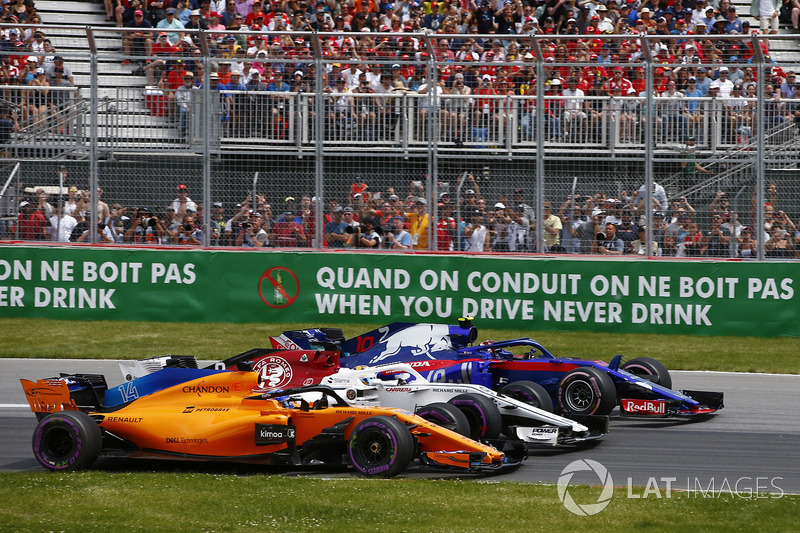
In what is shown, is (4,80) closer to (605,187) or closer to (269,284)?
(269,284)

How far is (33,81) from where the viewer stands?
1673cm

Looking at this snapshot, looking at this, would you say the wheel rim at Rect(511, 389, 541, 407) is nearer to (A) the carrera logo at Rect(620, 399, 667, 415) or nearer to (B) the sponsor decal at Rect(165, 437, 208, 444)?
(A) the carrera logo at Rect(620, 399, 667, 415)

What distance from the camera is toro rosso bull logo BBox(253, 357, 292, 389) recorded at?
394 inches

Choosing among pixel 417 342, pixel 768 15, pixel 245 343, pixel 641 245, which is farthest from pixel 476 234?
pixel 768 15

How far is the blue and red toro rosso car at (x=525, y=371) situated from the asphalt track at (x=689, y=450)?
10.4 inches

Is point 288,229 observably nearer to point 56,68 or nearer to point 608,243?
point 56,68

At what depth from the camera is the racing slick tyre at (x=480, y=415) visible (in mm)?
8938

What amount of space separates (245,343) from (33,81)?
5440 millimetres

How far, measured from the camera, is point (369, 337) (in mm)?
11305

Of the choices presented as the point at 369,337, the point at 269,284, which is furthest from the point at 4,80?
the point at 369,337

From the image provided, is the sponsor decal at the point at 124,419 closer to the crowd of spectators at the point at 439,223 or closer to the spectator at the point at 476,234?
the crowd of spectators at the point at 439,223

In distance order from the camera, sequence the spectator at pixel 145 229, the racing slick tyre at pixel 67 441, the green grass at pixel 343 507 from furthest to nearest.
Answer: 1. the spectator at pixel 145 229
2. the racing slick tyre at pixel 67 441
3. the green grass at pixel 343 507

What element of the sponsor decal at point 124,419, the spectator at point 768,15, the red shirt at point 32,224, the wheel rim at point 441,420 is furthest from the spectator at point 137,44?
the spectator at point 768,15
